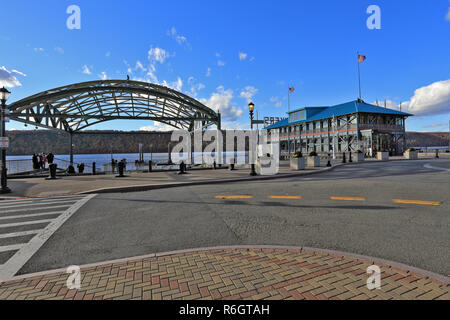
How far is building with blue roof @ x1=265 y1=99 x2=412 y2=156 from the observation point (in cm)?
3712

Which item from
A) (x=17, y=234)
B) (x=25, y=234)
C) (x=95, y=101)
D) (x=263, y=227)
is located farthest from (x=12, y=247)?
(x=95, y=101)

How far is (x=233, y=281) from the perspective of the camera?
3010 mm

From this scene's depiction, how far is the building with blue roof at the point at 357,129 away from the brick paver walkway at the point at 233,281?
110 feet

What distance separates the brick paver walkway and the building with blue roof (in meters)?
33.5

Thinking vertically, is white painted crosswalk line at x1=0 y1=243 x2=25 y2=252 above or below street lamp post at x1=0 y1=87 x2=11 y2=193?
below

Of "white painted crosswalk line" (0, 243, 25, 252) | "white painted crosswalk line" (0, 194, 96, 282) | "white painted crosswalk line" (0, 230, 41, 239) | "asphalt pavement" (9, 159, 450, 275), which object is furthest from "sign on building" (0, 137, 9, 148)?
"white painted crosswalk line" (0, 243, 25, 252)

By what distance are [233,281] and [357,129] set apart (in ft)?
133

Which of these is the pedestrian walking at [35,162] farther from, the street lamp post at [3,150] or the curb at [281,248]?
the curb at [281,248]

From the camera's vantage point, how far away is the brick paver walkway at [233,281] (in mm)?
2717

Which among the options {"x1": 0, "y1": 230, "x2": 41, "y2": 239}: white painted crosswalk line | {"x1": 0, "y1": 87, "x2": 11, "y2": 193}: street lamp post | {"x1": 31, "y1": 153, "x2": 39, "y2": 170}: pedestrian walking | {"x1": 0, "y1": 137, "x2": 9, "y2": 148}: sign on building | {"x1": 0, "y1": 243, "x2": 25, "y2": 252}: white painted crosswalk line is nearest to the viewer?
{"x1": 0, "y1": 243, "x2": 25, "y2": 252}: white painted crosswalk line

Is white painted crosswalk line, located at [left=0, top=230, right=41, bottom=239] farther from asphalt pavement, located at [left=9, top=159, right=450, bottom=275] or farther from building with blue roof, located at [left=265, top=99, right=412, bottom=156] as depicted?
building with blue roof, located at [left=265, top=99, right=412, bottom=156]

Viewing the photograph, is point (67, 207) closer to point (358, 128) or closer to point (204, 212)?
point (204, 212)
